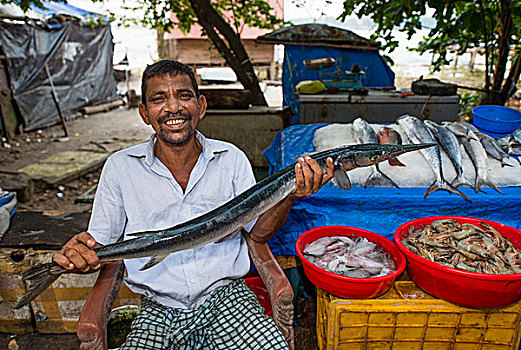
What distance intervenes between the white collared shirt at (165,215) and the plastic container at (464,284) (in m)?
1.10

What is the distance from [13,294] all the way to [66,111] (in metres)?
11.2

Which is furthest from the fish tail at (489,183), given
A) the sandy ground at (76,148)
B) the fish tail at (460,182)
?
the sandy ground at (76,148)

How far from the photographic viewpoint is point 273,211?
87.9 inches

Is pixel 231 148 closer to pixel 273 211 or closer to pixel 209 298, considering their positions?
pixel 273 211

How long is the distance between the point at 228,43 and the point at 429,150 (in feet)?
14.0

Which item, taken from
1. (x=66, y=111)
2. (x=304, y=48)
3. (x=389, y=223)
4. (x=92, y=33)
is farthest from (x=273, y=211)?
(x=92, y=33)

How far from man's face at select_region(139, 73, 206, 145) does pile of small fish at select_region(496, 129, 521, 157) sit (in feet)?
10.1

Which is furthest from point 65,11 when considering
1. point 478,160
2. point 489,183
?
point 489,183

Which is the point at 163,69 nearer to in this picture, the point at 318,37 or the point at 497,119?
the point at 497,119

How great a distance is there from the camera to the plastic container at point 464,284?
1908mm

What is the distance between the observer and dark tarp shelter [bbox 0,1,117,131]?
10.4 metres

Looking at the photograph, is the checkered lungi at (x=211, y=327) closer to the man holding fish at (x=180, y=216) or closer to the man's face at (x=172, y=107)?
the man holding fish at (x=180, y=216)

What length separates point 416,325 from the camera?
2.12 meters

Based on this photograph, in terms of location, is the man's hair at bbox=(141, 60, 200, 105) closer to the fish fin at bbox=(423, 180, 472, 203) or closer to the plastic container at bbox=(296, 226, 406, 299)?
the plastic container at bbox=(296, 226, 406, 299)
